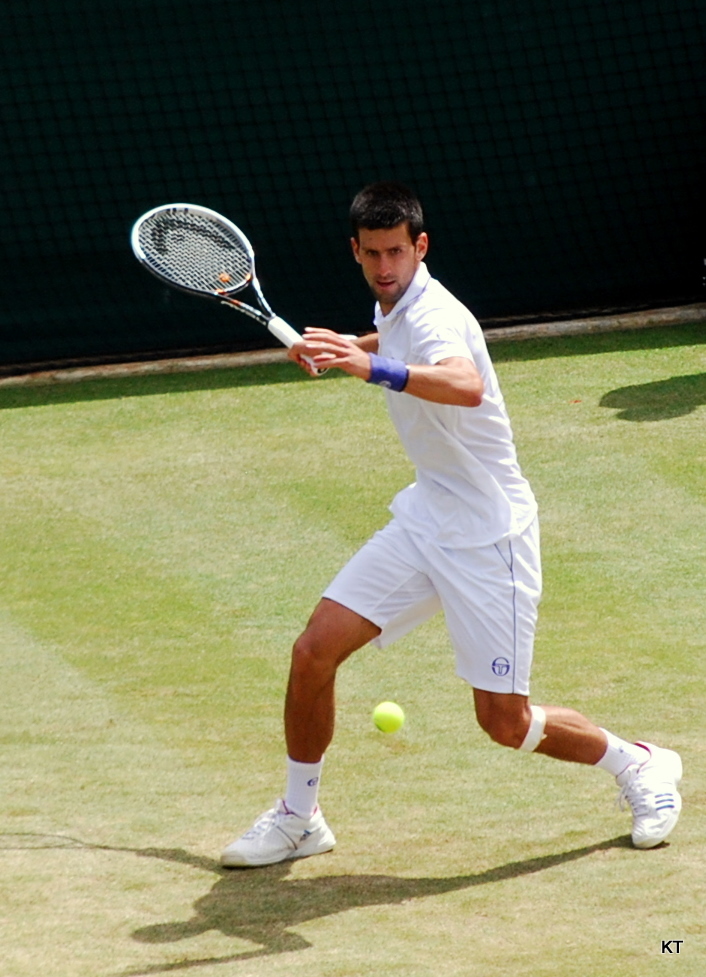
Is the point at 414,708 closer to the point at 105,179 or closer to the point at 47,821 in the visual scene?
the point at 47,821

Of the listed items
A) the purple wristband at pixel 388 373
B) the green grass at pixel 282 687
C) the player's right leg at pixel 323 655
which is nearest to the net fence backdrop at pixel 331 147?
the green grass at pixel 282 687

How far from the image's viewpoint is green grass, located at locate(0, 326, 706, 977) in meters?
4.62

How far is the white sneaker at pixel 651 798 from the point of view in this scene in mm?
5039

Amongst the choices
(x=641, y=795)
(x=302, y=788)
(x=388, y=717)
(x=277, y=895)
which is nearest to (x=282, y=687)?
(x=388, y=717)

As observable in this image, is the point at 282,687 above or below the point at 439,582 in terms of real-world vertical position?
below

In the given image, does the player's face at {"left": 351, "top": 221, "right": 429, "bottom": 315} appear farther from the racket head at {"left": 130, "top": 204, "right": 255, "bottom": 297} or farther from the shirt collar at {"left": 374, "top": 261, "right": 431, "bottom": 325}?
the racket head at {"left": 130, "top": 204, "right": 255, "bottom": 297}

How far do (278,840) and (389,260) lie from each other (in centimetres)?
191

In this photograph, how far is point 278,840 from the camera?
508cm

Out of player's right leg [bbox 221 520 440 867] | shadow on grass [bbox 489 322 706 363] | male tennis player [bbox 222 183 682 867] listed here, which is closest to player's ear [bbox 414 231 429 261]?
male tennis player [bbox 222 183 682 867]

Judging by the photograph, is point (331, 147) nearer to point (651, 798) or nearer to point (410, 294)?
point (410, 294)

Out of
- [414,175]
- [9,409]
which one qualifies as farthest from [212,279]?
[414,175]

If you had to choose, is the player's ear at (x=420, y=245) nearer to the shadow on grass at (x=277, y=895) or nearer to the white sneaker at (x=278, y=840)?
the white sneaker at (x=278, y=840)

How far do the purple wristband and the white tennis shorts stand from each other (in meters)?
0.72

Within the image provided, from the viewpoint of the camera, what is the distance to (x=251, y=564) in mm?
7906
